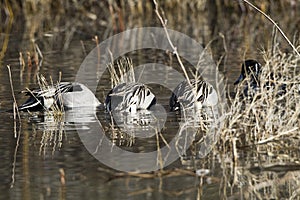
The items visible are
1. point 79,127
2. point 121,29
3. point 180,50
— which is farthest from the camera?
point 121,29

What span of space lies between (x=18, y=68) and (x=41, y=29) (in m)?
4.70

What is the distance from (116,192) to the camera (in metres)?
5.86

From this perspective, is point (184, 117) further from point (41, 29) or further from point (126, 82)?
point (41, 29)

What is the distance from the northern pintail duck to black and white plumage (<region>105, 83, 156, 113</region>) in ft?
1.23

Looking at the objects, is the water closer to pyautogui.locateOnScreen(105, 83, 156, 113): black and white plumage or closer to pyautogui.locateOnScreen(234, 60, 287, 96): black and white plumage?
pyautogui.locateOnScreen(105, 83, 156, 113): black and white plumage

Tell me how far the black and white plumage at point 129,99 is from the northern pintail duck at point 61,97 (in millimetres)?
376

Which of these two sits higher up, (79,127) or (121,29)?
(121,29)

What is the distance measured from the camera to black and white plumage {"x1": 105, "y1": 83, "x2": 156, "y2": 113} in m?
9.11

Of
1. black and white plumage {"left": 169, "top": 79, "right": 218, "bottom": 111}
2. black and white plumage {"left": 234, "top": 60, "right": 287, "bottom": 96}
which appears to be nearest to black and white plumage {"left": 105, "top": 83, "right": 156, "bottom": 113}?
black and white plumage {"left": 169, "top": 79, "right": 218, "bottom": 111}

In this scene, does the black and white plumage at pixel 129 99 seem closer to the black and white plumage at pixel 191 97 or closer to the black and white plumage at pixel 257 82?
the black and white plumage at pixel 191 97

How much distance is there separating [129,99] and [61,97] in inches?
28.7

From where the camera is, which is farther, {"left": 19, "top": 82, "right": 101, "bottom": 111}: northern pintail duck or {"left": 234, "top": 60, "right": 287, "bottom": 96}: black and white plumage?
{"left": 19, "top": 82, "right": 101, "bottom": 111}: northern pintail duck

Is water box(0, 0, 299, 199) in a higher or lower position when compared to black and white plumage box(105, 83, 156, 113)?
lower

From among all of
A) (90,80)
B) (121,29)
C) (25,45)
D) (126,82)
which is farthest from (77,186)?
(121,29)
